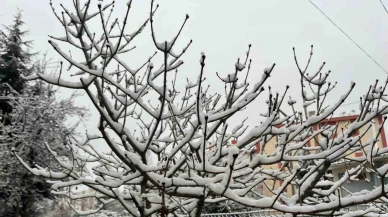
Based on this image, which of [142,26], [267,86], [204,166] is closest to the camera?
[204,166]

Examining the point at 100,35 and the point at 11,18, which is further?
the point at 11,18

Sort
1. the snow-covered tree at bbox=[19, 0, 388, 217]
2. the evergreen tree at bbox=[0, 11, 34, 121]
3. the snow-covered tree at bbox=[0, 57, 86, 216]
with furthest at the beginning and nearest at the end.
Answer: the evergreen tree at bbox=[0, 11, 34, 121] < the snow-covered tree at bbox=[0, 57, 86, 216] < the snow-covered tree at bbox=[19, 0, 388, 217]

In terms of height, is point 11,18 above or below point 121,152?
above

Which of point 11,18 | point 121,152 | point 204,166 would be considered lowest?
point 204,166

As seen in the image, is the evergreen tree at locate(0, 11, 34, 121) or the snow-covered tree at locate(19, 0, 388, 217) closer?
the snow-covered tree at locate(19, 0, 388, 217)

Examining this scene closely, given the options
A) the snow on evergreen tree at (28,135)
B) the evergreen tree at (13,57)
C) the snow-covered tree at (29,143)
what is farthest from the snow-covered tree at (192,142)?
the evergreen tree at (13,57)

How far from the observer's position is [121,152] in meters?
2.53

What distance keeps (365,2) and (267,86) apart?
3316 mm

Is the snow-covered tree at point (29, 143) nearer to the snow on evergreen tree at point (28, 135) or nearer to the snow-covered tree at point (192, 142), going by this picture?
the snow on evergreen tree at point (28, 135)

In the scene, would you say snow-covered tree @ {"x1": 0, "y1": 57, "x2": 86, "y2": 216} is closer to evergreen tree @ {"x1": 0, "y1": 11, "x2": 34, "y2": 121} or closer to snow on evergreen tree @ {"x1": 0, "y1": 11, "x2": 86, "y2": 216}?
snow on evergreen tree @ {"x1": 0, "y1": 11, "x2": 86, "y2": 216}

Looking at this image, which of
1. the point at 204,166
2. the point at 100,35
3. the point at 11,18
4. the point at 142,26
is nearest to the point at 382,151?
the point at 204,166

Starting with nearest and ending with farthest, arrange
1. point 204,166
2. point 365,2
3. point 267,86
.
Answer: point 204,166, point 267,86, point 365,2

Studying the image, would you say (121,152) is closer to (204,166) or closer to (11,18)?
(204,166)

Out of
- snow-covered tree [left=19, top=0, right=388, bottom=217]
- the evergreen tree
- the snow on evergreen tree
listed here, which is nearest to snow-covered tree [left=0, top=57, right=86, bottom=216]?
the snow on evergreen tree
